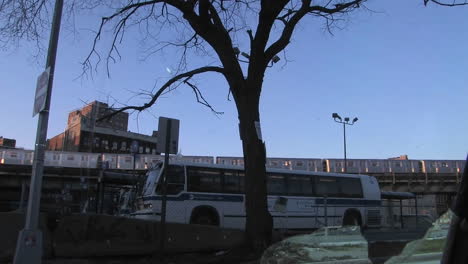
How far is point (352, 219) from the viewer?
24172 millimetres

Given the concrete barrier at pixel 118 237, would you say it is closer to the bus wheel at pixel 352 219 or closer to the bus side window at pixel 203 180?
the bus side window at pixel 203 180

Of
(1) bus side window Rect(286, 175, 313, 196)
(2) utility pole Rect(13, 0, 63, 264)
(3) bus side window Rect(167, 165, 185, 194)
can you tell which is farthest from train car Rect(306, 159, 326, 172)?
(2) utility pole Rect(13, 0, 63, 264)

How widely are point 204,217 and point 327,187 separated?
716 cm

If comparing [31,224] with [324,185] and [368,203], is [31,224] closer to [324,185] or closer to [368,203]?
[324,185]

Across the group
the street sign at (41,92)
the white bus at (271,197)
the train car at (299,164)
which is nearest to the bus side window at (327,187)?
the white bus at (271,197)

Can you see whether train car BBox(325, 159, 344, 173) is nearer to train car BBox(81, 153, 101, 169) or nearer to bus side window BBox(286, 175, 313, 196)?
train car BBox(81, 153, 101, 169)

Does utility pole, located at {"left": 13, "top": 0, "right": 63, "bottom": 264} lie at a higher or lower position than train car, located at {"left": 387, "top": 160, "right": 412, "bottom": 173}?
lower

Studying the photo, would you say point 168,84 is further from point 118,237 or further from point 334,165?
→ point 334,165

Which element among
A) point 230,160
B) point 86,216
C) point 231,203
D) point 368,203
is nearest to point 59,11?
point 86,216

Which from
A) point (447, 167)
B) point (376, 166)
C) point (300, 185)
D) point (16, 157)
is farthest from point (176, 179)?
point (447, 167)

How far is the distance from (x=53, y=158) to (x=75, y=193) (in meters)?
10.2

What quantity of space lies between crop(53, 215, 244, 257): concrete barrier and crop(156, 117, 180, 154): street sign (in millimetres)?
2196

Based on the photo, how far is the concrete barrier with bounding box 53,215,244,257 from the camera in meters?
10.9

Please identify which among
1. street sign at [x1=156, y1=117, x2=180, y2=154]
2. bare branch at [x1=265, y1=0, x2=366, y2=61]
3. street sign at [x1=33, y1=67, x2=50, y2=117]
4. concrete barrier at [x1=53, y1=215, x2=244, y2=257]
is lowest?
concrete barrier at [x1=53, y1=215, x2=244, y2=257]
